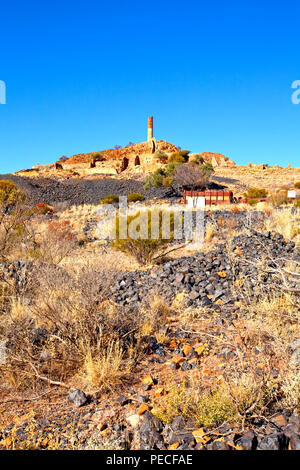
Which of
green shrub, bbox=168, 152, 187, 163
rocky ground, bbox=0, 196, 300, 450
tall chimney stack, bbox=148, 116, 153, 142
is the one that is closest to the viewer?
rocky ground, bbox=0, 196, 300, 450

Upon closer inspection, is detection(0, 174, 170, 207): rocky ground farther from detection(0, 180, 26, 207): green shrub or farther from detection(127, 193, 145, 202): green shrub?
detection(0, 180, 26, 207): green shrub

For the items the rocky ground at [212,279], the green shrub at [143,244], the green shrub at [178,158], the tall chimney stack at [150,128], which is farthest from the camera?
the tall chimney stack at [150,128]

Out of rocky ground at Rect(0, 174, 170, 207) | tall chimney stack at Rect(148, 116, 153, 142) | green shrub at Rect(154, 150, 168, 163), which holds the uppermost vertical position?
tall chimney stack at Rect(148, 116, 153, 142)

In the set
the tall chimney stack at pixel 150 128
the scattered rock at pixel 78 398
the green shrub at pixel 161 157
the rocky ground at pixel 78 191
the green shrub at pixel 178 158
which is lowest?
the scattered rock at pixel 78 398

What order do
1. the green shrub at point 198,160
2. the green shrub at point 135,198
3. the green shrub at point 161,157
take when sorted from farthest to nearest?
the green shrub at point 161,157
the green shrub at point 198,160
the green shrub at point 135,198

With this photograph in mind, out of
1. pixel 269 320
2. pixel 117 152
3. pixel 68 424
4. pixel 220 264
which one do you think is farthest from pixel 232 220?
pixel 117 152

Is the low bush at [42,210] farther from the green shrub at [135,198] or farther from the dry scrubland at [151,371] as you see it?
the dry scrubland at [151,371]

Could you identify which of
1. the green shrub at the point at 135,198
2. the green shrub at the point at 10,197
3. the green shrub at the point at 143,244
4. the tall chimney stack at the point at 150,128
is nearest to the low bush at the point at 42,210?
the green shrub at the point at 10,197

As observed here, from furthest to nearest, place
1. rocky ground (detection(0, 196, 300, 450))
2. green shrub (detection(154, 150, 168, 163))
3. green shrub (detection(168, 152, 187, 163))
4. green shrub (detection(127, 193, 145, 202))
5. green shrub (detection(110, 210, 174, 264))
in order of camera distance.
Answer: green shrub (detection(154, 150, 168, 163)), green shrub (detection(168, 152, 187, 163)), green shrub (detection(127, 193, 145, 202)), green shrub (detection(110, 210, 174, 264)), rocky ground (detection(0, 196, 300, 450))

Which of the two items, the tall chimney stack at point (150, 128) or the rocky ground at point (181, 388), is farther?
the tall chimney stack at point (150, 128)

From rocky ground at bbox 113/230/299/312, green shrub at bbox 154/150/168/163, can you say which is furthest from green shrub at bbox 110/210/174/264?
green shrub at bbox 154/150/168/163

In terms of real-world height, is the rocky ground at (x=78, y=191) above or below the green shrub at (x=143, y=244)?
above

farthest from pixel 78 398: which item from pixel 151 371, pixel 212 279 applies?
pixel 212 279
